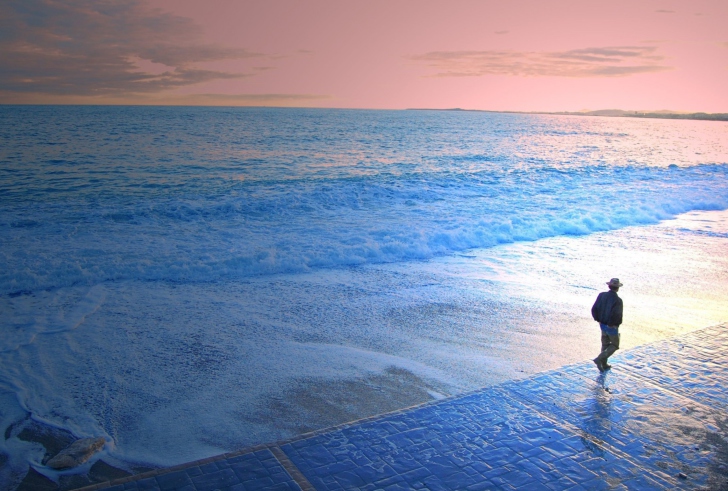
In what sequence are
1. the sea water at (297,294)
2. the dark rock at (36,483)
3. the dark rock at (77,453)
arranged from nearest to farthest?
the dark rock at (36,483), the dark rock at (77,453), the sea water at (297,294)

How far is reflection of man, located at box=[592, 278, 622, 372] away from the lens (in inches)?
225

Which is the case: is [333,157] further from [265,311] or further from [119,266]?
[265,311]

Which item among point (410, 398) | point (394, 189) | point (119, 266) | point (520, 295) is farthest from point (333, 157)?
point (410, 398)

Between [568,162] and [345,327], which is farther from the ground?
[568,162]

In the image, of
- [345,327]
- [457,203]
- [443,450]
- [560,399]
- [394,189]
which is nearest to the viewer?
[443,450]

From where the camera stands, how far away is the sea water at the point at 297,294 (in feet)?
19.1

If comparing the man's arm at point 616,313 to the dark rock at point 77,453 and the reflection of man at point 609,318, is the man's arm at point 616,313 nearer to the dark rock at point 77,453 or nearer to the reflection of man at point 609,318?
the reflection of man at point 609,318

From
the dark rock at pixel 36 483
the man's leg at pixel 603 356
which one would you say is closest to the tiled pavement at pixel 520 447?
the man's leg at pixel 603 356

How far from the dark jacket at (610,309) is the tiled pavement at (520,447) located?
64 cm

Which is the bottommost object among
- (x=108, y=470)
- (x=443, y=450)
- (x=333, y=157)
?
(x=108, y=470)

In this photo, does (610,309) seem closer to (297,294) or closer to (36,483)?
(297,294)

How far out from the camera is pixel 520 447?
14.4ft

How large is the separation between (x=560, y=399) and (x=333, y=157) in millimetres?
30168

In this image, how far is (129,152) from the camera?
35062mm
